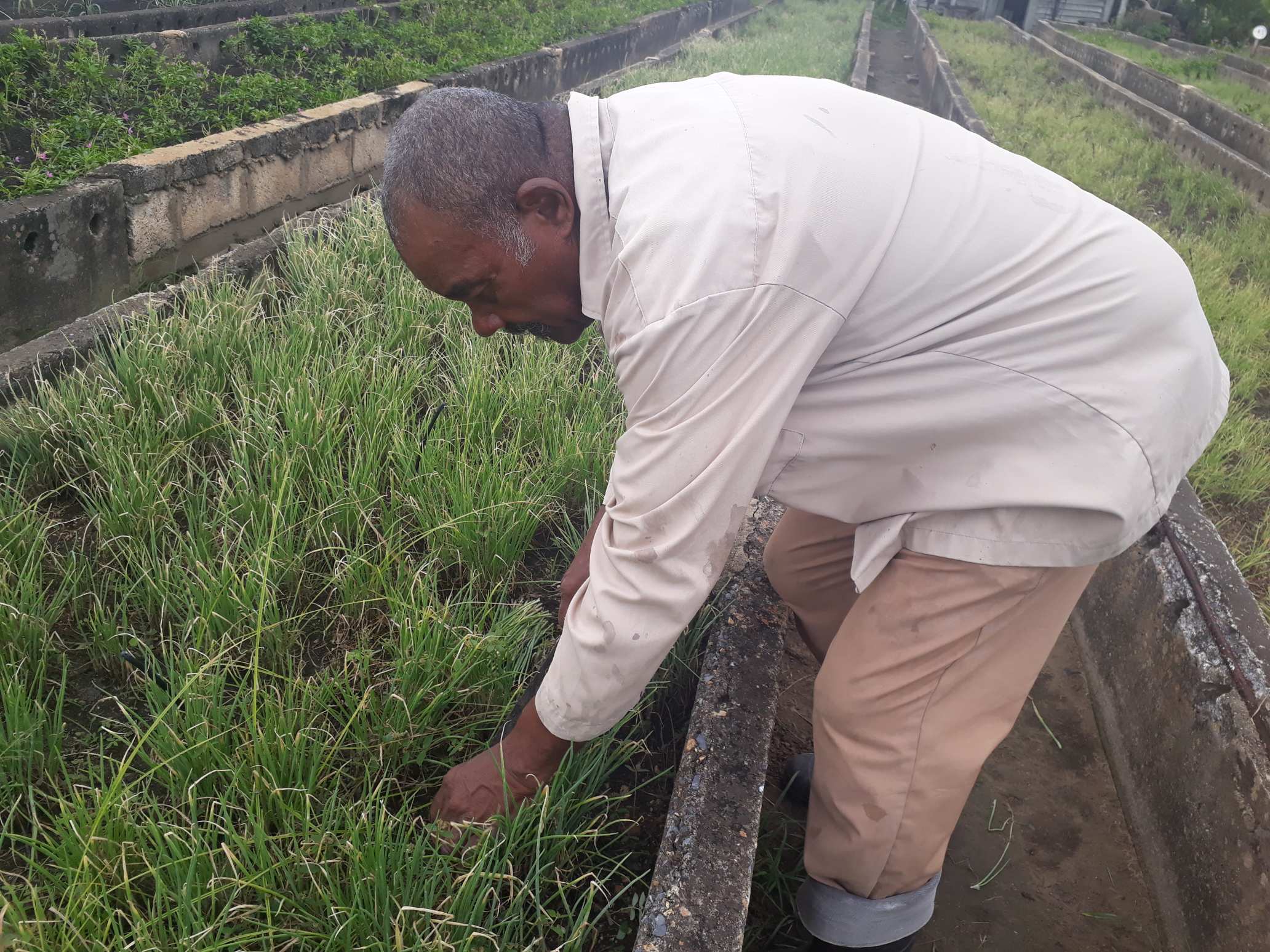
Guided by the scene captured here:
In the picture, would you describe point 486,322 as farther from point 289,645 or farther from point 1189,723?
point 1189,723

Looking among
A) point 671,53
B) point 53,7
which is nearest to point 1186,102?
point 671,53

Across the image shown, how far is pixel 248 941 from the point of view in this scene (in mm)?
1284

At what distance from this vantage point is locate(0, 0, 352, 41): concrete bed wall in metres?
5.93

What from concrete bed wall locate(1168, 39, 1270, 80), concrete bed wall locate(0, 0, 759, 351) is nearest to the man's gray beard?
concrete bed wall locate(0, 0, 759, 351)

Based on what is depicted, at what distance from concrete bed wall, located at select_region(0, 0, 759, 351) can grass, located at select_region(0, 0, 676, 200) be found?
0.17 meters

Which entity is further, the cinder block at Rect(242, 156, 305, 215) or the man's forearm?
the cinder block at Rect(242, 156, 305, 215)

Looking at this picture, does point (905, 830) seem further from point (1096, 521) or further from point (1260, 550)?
point (1260, 550)

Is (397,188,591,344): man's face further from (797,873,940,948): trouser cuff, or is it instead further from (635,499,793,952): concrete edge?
(797,873,940,948): trouser cuff

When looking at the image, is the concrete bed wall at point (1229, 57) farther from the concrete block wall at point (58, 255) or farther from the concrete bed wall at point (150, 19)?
the concrete block wall at point (58, 255)

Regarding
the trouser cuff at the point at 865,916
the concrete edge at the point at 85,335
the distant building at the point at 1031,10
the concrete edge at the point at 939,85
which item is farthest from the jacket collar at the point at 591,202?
the distant building at the point at 1031,10

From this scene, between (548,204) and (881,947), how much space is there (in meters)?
1.38

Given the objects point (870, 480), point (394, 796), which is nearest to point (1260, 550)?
point (870, 480)

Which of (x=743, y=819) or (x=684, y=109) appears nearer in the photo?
(x=684, y=109)

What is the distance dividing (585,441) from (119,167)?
2.47 m
